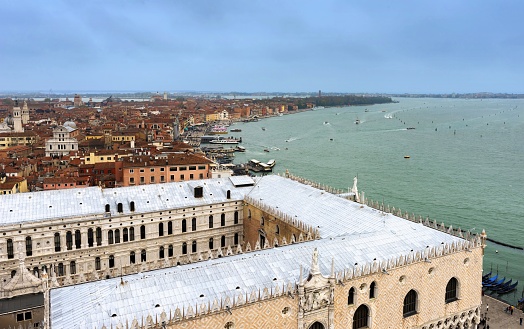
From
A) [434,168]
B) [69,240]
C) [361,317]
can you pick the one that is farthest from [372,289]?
[434,168]

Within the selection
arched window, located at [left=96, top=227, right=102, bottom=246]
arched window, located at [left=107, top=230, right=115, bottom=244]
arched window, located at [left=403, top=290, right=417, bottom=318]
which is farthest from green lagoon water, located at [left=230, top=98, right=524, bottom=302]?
arched window, located at [left=96, top=227, right=102, bottom=246]

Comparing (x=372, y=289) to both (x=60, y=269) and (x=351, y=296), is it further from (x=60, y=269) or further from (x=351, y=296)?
(x=60, y=269)

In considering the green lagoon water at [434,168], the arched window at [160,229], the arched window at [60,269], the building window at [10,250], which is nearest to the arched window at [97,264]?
the arched window at [60,269]

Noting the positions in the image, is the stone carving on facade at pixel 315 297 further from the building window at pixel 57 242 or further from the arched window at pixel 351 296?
the building window at pixel 57 242

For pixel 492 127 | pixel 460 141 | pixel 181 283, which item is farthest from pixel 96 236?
pixel 492 127

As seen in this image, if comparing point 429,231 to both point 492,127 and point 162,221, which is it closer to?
point 162,221

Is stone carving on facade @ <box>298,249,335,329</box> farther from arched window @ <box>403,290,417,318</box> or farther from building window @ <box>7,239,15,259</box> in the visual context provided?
building window @ <box>7,239,15,259</box>

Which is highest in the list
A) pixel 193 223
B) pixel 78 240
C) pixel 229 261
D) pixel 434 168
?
pixel 229 261
